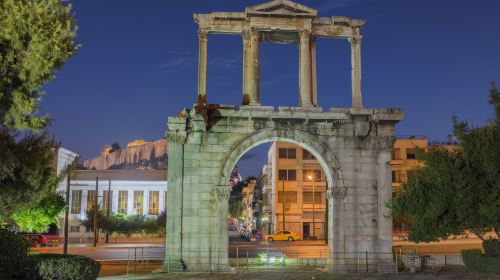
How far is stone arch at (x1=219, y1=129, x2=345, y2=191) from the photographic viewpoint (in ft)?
90.6

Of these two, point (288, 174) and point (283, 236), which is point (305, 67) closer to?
point (283, 236)

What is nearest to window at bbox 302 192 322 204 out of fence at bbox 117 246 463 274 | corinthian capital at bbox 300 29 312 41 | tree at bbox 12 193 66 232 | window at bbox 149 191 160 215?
window at bbox 149 191 160 215

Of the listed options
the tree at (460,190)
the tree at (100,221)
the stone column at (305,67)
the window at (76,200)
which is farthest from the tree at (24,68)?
the window at (76,200)

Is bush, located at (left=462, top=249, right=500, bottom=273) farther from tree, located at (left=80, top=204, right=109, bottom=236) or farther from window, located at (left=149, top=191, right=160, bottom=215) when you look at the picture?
window, located at (left=149, top=191, right=160, bottom=215)

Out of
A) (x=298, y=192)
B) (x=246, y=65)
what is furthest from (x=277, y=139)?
(x=298, y=192)

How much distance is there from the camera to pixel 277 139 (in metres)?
28.2

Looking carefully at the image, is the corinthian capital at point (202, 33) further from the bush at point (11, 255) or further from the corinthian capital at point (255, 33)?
the bush at point (11, 255)

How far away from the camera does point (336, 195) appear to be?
28.0m

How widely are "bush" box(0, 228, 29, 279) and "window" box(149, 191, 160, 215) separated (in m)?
57.6

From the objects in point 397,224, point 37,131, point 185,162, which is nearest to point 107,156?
point 397,224

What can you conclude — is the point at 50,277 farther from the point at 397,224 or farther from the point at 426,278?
the point at 397,224

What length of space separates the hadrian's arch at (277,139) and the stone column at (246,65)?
0.05 metres

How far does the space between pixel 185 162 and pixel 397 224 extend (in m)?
53.7

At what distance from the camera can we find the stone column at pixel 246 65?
28.4 metres
